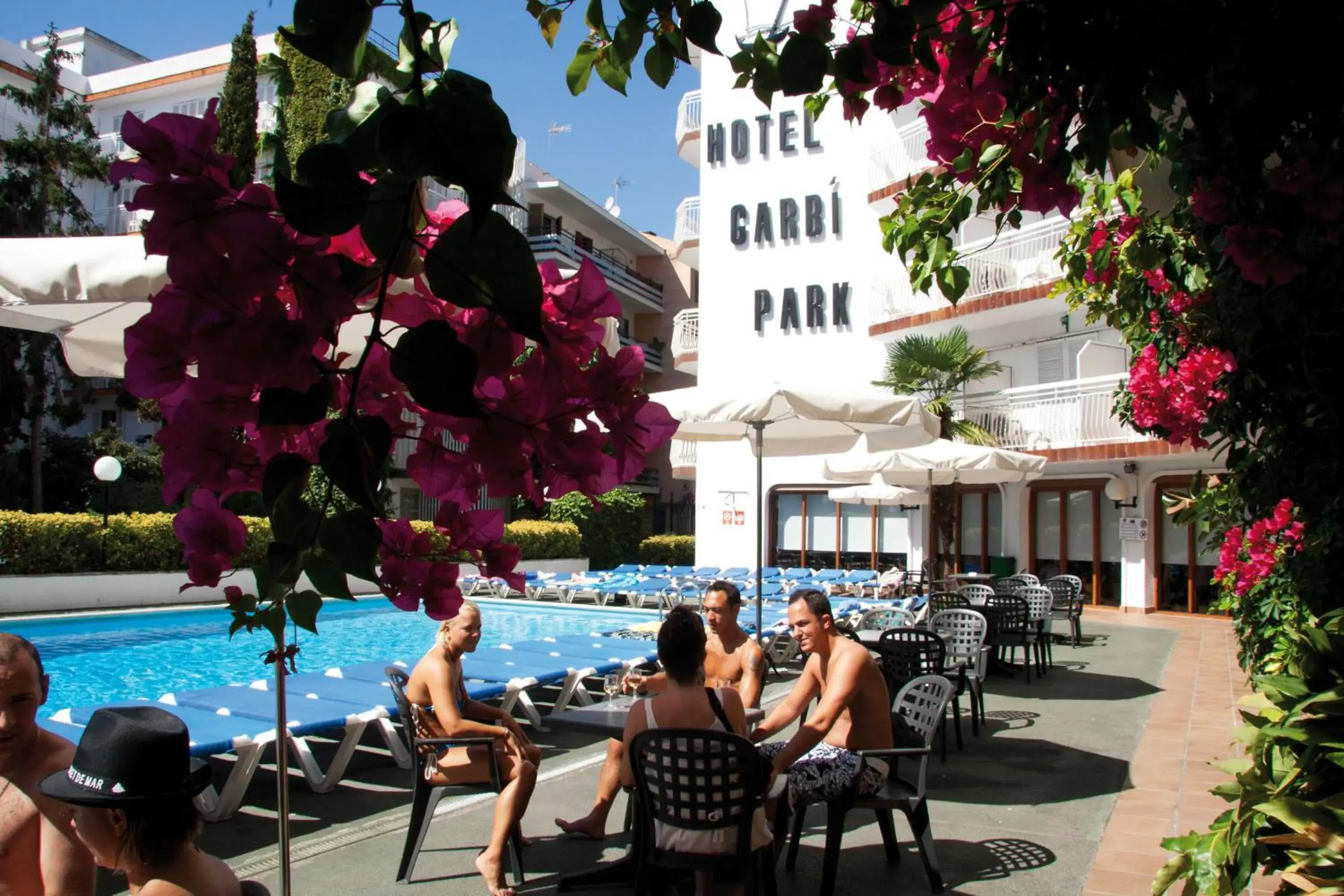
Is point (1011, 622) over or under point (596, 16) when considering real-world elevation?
under

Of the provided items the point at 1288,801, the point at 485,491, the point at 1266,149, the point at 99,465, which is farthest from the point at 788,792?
the point at 99,465

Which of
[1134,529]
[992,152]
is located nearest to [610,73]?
[992,152]

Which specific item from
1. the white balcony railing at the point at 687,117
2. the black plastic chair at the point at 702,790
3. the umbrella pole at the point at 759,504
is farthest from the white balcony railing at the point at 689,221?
the black plastic chair at the point at 702,790

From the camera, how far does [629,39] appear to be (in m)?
1.78

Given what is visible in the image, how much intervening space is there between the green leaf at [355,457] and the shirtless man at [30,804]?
2.42 m

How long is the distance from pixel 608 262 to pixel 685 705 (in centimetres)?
3632

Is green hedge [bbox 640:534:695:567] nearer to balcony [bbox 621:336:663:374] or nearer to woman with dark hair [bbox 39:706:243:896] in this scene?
balcony [bbox 621:336:663:374]

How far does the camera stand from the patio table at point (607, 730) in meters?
4.62

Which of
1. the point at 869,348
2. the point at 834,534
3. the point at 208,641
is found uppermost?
the point at 869,348

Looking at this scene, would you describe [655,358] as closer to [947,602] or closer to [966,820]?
[947,602]

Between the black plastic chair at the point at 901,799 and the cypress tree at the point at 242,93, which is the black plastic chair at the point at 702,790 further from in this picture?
the cypress tree at the point at 242,93

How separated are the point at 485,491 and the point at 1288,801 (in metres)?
2.10

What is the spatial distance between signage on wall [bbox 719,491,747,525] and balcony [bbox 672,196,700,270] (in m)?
6.65

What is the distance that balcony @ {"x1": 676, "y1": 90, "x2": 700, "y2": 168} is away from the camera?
93.4ft
